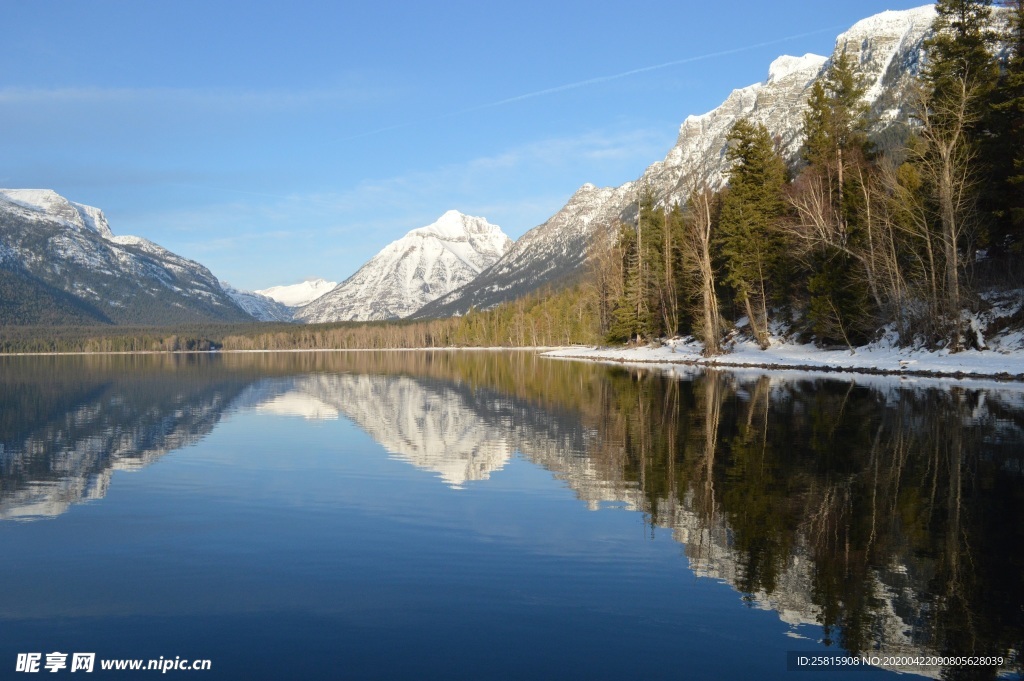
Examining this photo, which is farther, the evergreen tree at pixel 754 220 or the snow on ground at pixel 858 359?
the evergreen tree at pixel 754 220

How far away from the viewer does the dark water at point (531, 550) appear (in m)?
8.08

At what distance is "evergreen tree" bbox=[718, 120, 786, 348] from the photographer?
69.1 meters

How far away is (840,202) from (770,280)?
1185cm

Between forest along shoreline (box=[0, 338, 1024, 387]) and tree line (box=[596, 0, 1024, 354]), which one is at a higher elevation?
tree line (box=[596, 0, 1024, 354])

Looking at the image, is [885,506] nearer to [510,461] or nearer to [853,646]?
[853,646]

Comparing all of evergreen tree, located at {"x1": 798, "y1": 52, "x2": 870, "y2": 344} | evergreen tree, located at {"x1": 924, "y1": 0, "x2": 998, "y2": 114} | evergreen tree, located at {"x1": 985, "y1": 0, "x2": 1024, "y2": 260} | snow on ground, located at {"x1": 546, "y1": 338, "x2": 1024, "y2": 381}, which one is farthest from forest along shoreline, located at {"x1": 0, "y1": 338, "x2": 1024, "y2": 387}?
evergreen tree, located at {"x1": 924, "y1": 0, "x2": 998, "y2": 114}

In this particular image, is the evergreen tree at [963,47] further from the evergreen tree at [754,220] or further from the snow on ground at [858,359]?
the snow on ground at [858,359]

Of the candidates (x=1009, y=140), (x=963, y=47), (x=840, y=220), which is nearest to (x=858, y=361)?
(x=840, y=220)

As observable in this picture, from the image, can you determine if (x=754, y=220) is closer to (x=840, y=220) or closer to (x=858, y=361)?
(x=840, y=220)

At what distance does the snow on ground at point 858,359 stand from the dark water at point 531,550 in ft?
56.7

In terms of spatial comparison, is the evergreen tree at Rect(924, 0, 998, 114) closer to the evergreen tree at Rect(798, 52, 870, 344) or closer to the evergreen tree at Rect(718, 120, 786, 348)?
the evergreen tree at Rect(798, 52, 870, 344)

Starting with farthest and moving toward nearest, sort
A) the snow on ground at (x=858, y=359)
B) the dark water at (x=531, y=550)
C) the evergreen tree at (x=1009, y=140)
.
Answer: the evergreen tree at (x=1009, y=140) → the snow on ground at (x=858, y=359) → the dark water at (x=531, y=550)

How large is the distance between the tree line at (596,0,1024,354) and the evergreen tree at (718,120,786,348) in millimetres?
140

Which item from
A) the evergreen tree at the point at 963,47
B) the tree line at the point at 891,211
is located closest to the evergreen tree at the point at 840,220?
the tree line at the point at 891,211
